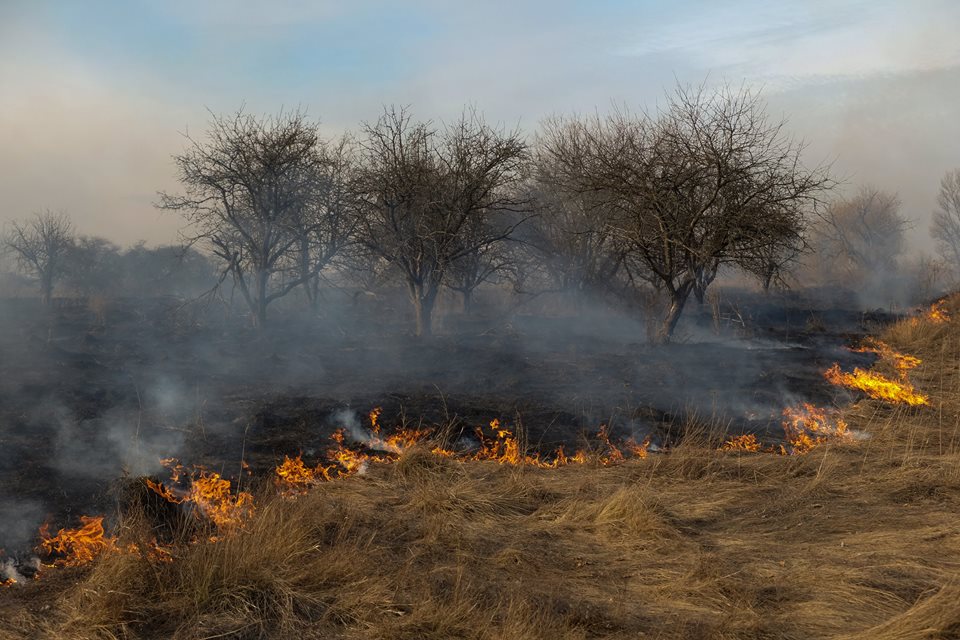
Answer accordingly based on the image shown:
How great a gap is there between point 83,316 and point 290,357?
10.2 meters

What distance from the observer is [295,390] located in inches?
406

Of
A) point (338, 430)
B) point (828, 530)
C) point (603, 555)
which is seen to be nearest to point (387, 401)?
point (338, 430)

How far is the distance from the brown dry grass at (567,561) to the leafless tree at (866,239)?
1557 inches

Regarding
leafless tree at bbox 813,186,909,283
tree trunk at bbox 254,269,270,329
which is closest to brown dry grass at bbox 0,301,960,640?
tree trunk at bbox 254,269,270,329

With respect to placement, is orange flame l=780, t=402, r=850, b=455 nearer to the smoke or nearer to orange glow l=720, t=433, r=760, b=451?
orange glow l=720, t=433, r=760, b=451

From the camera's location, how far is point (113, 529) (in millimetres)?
5344

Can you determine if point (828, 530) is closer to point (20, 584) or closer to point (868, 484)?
point (868, 484)

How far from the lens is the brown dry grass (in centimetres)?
374

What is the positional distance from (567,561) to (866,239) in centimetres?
4544

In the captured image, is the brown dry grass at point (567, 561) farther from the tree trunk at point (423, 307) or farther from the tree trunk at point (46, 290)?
the tree trunk at point (46, 290)

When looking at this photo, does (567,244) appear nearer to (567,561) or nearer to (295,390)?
(295,390)

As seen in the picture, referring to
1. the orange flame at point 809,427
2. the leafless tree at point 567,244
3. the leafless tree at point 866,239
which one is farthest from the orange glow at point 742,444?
the leafless tree at point 866,239

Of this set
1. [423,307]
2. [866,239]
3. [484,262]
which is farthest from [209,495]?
[866,239]

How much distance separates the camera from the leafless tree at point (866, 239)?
42.1 m
